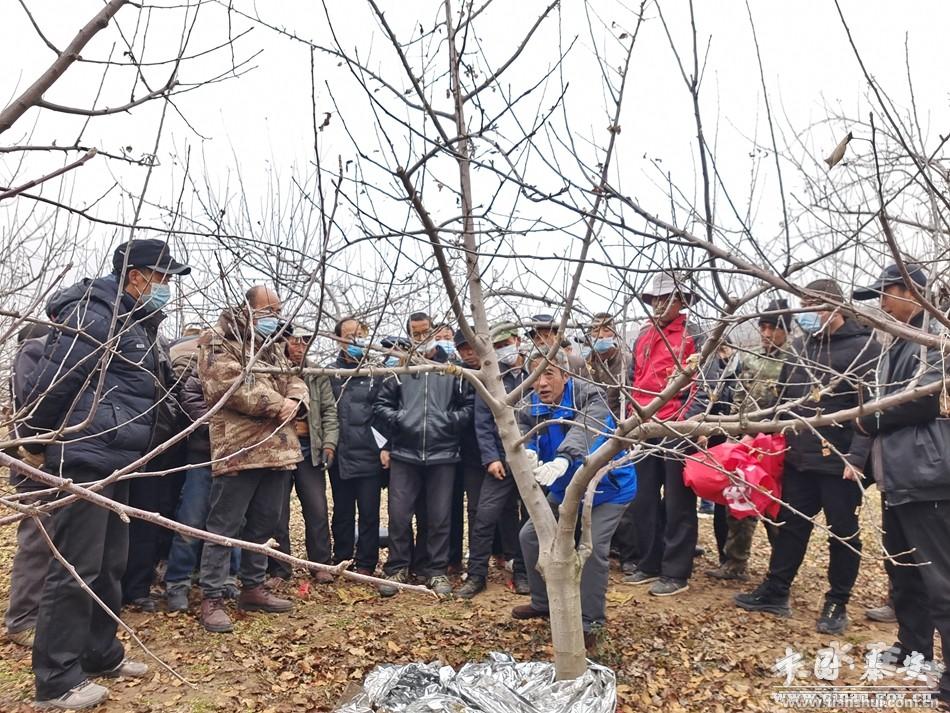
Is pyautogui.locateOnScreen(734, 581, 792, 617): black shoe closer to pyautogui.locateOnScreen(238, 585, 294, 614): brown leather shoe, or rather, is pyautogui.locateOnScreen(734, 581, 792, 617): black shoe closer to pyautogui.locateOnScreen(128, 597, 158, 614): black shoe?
pyautogui.locateOnScreen(238, 585, 294, 614): brown leather shoe

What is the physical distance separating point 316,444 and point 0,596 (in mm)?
2382

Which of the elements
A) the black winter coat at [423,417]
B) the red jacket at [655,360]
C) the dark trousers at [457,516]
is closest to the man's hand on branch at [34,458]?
the black winter coat at [423,417]

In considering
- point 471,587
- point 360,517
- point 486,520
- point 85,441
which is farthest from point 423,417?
point 85,441

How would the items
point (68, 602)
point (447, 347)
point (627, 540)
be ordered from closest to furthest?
point (68, 602) < point (447, 347) < point (627, 540)

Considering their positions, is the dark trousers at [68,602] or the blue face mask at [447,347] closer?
the dark trousers at [68,602]

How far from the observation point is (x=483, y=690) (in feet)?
11.1

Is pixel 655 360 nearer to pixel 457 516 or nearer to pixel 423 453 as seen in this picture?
pixel 423 453

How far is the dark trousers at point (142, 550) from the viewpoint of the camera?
448 centimetres

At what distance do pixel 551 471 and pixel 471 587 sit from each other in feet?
5.24

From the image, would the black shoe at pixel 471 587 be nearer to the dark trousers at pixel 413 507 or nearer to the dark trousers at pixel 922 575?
the dark trousers at pixel 413 507

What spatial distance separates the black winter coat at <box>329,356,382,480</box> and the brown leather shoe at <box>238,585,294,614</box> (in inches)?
43.1

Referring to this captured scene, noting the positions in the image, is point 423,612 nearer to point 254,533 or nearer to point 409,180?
point 254,533

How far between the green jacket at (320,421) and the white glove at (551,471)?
195cm

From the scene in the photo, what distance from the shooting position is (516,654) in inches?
157
